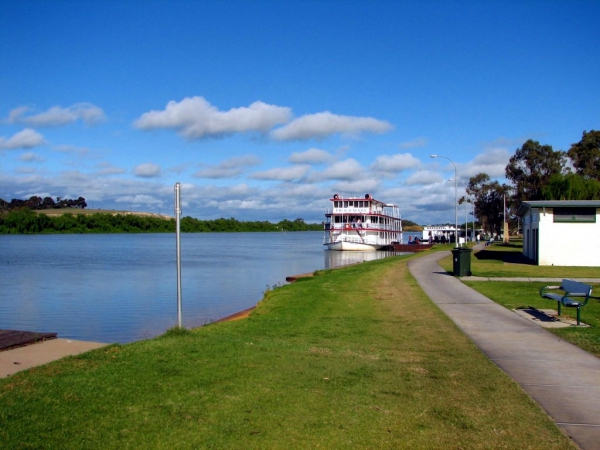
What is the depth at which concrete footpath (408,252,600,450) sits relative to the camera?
19.4 feet

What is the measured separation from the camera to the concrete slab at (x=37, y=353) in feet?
27.4

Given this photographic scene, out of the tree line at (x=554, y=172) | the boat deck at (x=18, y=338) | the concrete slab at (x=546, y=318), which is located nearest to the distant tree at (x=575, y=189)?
the tree line at (x=554, y=172)

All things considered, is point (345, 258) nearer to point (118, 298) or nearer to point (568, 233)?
point (568, 233)

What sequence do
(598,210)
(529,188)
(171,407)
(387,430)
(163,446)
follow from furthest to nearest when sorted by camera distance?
(529,188) → (598,210) → (171,407) → (387,430) → (163,446)

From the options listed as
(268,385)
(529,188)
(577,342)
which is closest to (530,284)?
(577,342)

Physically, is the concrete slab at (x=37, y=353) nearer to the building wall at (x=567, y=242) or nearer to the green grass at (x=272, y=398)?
the green grass at (x=272, y=398)

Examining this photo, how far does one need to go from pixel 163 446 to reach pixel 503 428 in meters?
3.14

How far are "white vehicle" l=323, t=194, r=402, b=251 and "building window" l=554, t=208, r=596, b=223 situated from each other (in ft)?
138

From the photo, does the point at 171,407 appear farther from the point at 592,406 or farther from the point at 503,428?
the point at 592,406

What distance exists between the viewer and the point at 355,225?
74688mm

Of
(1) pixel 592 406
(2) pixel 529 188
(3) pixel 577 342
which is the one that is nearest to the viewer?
(1) pixel 592 406

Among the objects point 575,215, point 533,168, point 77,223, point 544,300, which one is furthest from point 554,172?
point 77,223

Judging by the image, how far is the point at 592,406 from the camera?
20.6 feet

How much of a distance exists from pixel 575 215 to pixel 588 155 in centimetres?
4020
